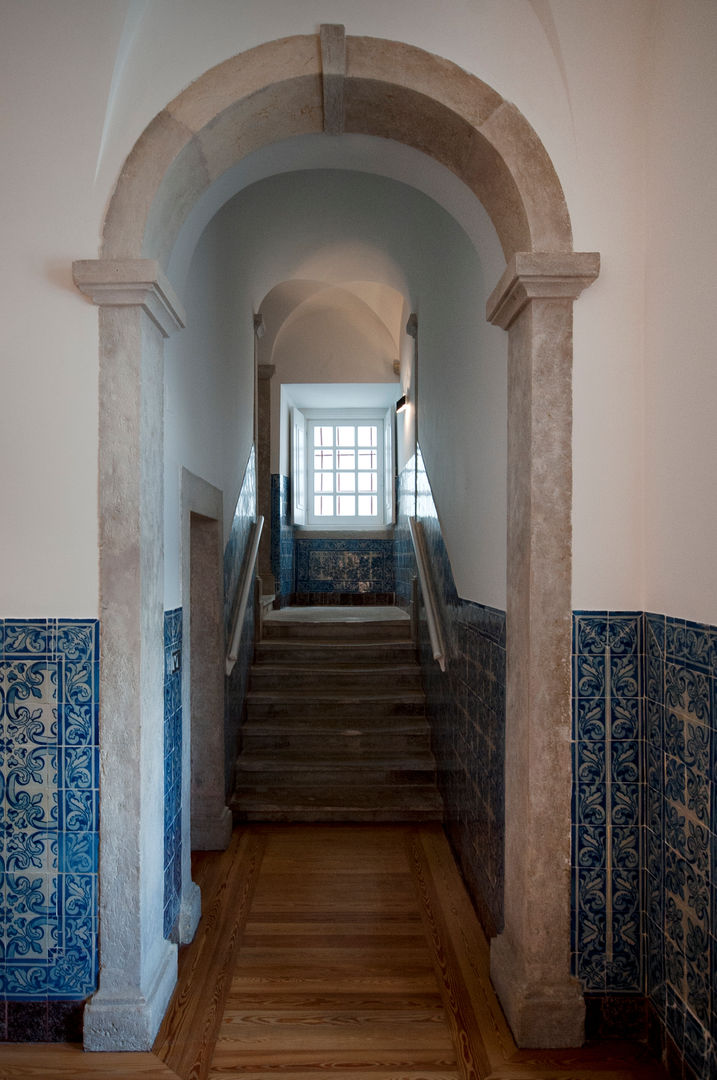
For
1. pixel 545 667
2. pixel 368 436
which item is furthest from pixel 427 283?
pixel 368 436

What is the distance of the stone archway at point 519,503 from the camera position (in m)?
2.43

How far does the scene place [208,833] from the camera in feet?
13.5

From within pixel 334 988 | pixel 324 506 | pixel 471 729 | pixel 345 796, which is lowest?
pixel 334 988

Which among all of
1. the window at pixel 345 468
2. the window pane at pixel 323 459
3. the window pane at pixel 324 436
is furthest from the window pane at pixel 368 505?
the window pane at pixel 324 436

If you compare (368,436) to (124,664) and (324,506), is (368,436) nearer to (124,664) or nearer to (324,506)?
(324,506)

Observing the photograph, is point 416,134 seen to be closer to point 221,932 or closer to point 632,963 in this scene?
point 632,963

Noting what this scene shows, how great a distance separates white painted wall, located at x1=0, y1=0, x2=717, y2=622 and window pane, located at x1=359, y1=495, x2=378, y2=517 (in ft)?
22.1

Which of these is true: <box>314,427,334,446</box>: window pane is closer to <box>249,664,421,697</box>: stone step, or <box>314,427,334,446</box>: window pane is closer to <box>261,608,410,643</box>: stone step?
<box>261,608,410,643</box>: stone step

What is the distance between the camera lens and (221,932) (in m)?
3.21

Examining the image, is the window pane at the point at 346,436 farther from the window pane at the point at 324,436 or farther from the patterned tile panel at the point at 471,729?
the patterned tile panel at the point at 471,729

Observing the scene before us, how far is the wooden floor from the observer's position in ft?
7.66

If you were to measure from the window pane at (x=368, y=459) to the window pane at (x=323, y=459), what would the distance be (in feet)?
1.18

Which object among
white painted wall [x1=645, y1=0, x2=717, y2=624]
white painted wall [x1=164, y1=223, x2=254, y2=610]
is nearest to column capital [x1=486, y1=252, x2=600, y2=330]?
white painted wall [x1=645, y1=0, x2=717, y2=624]

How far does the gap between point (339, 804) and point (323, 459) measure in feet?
17.9
